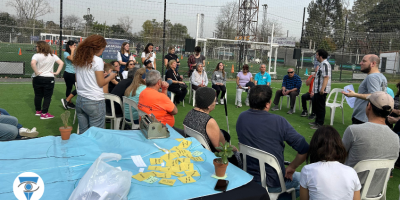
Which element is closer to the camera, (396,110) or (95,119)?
(95,119)

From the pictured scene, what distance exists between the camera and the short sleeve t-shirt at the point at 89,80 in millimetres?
3326

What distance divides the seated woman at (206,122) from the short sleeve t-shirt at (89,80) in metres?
1.22

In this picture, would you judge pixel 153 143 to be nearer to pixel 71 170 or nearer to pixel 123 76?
pixel 71 170

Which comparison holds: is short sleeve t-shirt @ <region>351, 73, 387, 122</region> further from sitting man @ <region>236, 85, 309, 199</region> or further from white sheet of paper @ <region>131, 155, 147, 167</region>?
white sheet of paper @ <region>131, 155, 147, 167</region>

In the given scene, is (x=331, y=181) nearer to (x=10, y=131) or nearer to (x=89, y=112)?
(x=89, y=112)

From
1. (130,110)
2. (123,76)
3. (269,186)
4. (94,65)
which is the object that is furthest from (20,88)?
(269,186)

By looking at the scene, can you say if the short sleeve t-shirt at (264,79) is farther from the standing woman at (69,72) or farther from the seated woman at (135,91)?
the standing woman at (69,72)

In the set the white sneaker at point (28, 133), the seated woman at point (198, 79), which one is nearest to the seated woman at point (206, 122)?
the white sneaker at point (28, 133)

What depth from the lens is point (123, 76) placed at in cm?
634

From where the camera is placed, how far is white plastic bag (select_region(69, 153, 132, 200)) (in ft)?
5.21

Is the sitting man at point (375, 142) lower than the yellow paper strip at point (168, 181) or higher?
higher

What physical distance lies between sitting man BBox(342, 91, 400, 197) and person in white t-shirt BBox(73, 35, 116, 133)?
8.68 ft

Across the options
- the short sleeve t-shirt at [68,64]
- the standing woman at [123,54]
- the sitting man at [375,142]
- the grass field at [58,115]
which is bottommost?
the grass field at [58,115]

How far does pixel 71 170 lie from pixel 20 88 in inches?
316
